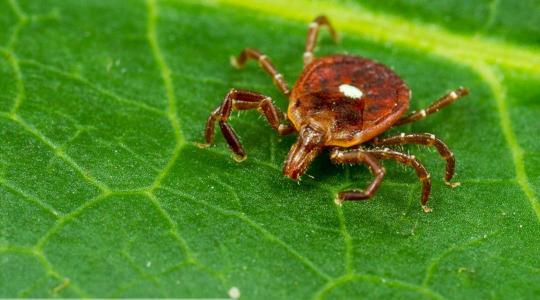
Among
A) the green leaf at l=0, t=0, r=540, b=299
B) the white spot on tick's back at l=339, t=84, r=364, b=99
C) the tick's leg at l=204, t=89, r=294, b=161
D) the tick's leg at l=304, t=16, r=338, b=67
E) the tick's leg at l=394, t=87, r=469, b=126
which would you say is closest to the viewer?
the green leaf at l=0, t=0, r=540, b=299

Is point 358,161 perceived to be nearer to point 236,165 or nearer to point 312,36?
point 236,165

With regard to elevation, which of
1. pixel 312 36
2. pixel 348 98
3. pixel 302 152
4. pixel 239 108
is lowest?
pixel 302 152

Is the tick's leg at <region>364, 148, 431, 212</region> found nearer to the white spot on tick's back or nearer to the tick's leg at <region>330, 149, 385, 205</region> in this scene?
the tick's leg at <region>330, 149, 385, 205</region>

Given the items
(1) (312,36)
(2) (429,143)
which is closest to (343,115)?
(2) (429,143)

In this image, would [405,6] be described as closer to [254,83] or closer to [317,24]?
[317,24]

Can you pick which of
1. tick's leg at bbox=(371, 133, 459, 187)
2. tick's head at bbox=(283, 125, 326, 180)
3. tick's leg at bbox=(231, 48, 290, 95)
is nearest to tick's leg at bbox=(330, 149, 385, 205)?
tick's head at bbox=(283, 125, 326, 180)

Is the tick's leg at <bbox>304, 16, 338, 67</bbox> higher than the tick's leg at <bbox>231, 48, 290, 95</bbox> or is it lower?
higher
